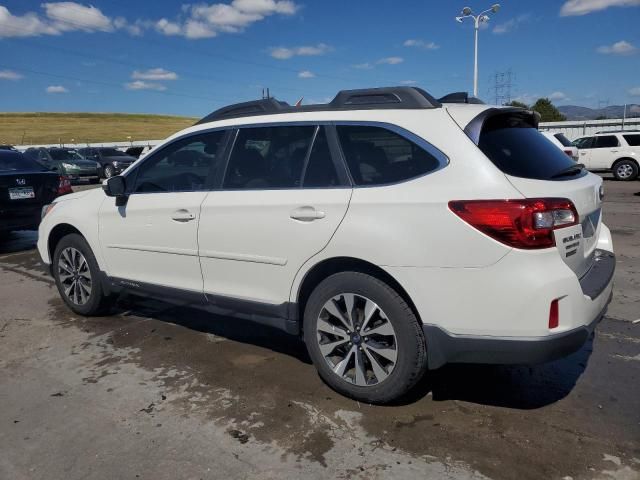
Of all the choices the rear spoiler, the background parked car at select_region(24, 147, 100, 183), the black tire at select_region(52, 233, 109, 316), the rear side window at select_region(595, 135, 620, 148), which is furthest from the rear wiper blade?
the background parked car at select_region(24, 147, 100, 183)

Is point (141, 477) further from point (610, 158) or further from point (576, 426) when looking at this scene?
point (610, 158)

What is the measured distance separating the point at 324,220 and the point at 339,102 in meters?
0.82

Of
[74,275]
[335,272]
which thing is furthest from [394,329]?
[74,275]

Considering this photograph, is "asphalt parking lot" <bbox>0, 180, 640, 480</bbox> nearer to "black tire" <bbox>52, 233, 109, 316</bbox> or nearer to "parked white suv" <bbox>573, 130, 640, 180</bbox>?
"black tire" <bbox>52, 233, 109, 316</bbox>

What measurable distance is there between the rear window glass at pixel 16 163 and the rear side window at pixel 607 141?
60.4 feet

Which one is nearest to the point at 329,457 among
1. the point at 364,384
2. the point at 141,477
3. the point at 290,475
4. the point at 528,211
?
the point at 290,475

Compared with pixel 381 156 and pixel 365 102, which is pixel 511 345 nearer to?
pixel 381 156

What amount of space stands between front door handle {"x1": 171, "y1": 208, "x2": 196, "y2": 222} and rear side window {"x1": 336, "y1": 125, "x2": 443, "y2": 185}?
1.29 metres

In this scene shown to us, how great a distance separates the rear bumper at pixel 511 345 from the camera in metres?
2.73

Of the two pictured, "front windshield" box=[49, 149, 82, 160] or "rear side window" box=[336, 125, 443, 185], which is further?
"front windshield" box=[49, 149, 82, 160]

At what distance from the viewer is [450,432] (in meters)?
2.96

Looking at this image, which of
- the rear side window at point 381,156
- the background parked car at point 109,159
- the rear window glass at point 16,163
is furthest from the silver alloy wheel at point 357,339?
the background parked car at point 109,159

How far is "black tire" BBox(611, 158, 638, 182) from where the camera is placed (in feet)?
62.7

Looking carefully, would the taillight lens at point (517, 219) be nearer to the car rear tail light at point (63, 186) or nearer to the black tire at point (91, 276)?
the black tire at point (91, 276)
